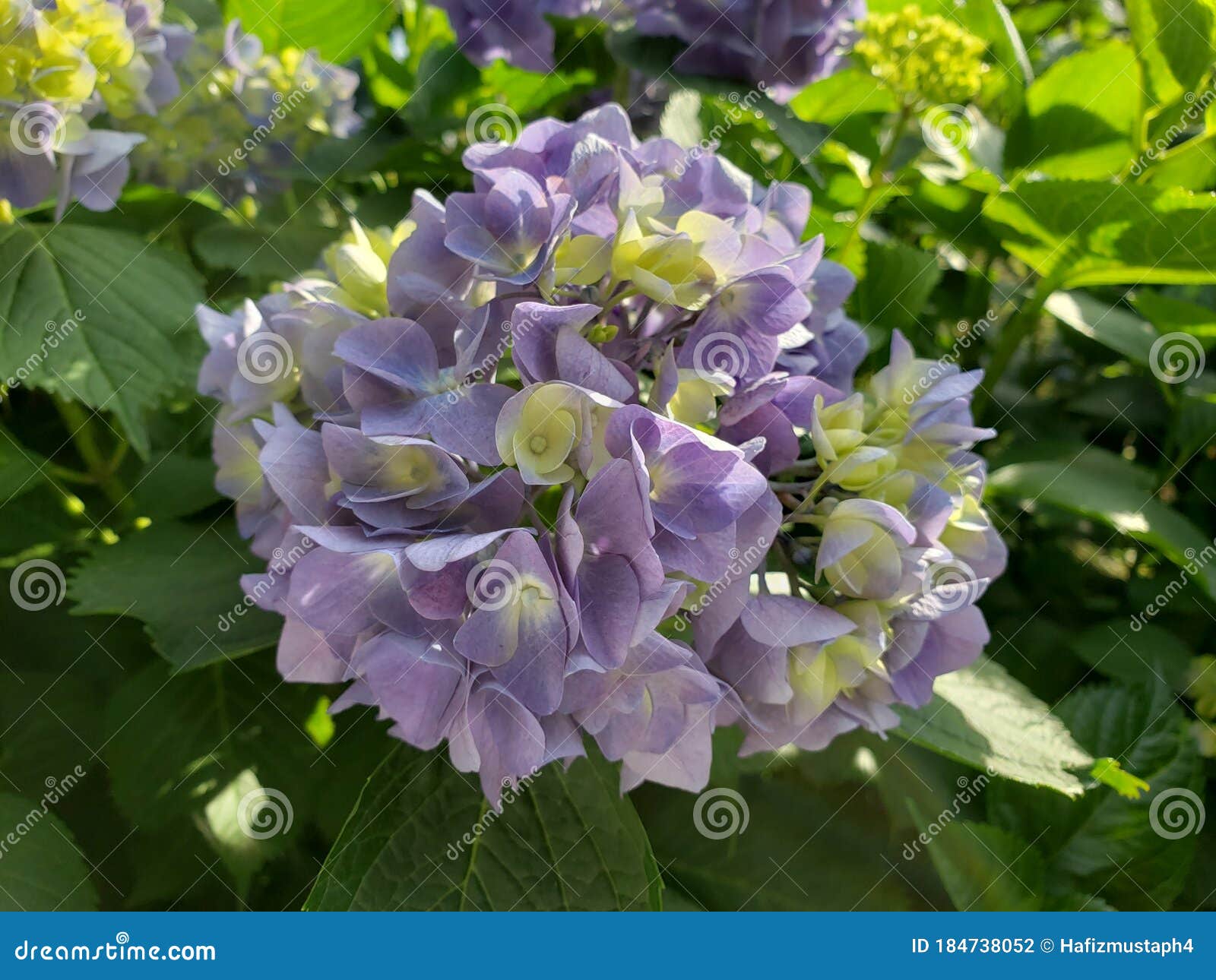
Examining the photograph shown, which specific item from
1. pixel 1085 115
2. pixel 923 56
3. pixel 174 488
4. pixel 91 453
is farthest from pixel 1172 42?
pixel 91 453

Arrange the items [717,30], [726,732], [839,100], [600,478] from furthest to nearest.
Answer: [839,100] → [717,30] → [726,732] → [600,478]

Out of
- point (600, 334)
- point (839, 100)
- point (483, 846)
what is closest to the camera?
point (600, 334)

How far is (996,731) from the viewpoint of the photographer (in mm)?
915

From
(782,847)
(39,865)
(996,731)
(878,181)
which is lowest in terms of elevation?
(782,847)

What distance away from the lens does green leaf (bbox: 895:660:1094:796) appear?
851mm

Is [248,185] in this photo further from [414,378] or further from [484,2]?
[414,378]

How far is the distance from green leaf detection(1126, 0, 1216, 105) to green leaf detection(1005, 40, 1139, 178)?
0.07 meters

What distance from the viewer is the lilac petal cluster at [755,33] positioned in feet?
3.69

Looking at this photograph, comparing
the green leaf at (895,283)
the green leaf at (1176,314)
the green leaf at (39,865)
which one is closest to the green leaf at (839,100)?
the green leaf at (895,283)

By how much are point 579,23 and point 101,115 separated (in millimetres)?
633

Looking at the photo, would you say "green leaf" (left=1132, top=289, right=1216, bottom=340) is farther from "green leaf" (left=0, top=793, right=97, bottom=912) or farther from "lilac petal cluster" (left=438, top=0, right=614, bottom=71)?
"green leaf" (left=0, top=793, right=97, bottom=912)

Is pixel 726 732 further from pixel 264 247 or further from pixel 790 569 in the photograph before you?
pixel 264 247

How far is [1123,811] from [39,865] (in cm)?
116

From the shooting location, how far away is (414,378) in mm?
718
